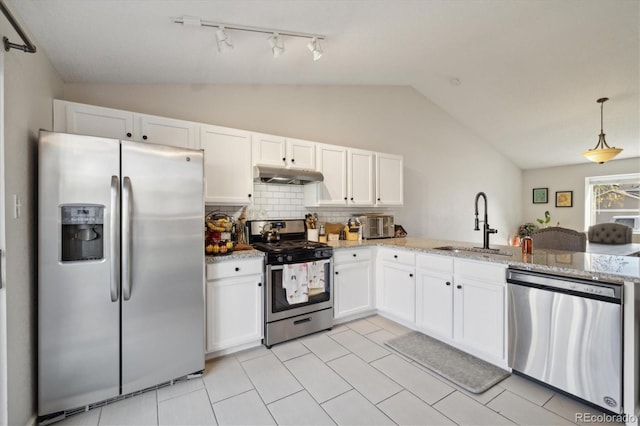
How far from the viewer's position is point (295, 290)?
2.72 metres

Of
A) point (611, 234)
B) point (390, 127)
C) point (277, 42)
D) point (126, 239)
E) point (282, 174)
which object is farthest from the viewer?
point (390, 127)

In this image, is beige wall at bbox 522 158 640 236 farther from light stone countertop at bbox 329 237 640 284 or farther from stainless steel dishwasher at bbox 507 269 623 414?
stainless steel dishwasher at bbox 507 269 623 414

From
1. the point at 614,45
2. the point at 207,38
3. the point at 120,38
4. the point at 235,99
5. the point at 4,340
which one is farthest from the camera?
the point at 235,99

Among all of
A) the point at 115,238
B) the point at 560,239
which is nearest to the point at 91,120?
the point at 115,238

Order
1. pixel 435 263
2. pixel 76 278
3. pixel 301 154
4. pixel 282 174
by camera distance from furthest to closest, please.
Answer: pixel 301 154
pixel 282 174
pixel 435 263
pixel 76 278

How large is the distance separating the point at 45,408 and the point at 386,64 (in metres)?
4.29

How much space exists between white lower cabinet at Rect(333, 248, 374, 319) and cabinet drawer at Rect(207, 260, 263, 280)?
2.91 ft

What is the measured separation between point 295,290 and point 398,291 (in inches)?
46.2

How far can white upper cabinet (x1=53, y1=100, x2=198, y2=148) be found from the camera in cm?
215

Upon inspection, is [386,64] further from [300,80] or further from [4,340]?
[4,340]

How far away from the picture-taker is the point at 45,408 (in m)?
1.67

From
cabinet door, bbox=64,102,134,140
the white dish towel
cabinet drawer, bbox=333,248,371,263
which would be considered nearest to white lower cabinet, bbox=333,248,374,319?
cabinet drawer, bbox=333,248,371,263

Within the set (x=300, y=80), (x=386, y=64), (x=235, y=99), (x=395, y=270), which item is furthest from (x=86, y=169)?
(x=386, y=64)

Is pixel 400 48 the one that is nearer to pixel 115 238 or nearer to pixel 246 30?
pixel 246 30
